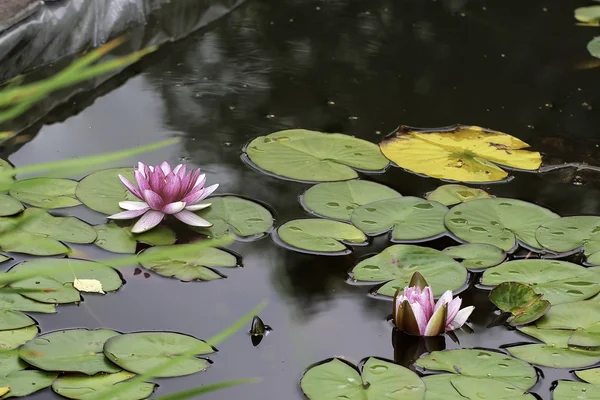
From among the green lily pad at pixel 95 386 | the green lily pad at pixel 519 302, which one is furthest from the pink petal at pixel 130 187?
the green lily pad at pixel 519 302

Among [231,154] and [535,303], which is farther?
[231,154]

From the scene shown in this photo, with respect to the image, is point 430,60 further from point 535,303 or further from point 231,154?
point 535,303

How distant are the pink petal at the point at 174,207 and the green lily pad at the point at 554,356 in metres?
0.78

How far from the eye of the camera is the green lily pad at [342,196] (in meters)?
2.02

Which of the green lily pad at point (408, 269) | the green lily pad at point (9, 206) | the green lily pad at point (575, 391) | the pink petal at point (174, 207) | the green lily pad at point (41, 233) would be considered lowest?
the green lily pad at point (575, 391)

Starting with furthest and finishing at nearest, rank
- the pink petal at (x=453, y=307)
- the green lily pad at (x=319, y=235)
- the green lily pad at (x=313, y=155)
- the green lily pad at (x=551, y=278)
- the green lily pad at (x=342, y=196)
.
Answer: the green lily pad at (x=313, y=155) < the green lily pad at (x=342, y=196) < the green lily pad at (x=319, y=235) < the green lily pad at (x=551, y=278) < the pink petal at (x=453, y=307)

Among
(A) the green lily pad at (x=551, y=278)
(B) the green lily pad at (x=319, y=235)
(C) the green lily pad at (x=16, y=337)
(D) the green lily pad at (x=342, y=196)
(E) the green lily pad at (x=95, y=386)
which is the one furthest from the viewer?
(D) the green lily pad at (x=342, y=196)

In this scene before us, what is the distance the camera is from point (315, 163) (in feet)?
7.28

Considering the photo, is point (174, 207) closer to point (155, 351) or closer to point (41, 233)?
point (41, 233)

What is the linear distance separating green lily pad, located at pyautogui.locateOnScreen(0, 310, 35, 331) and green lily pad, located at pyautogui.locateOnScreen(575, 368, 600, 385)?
102 centimetres

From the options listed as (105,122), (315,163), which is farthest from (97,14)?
(315,163)

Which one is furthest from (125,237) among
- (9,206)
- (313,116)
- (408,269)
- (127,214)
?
(313,116)

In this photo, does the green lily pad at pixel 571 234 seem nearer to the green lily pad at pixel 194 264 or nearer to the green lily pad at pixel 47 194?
the green lily pad at pixel 194 264

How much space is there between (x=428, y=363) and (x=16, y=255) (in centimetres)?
89
